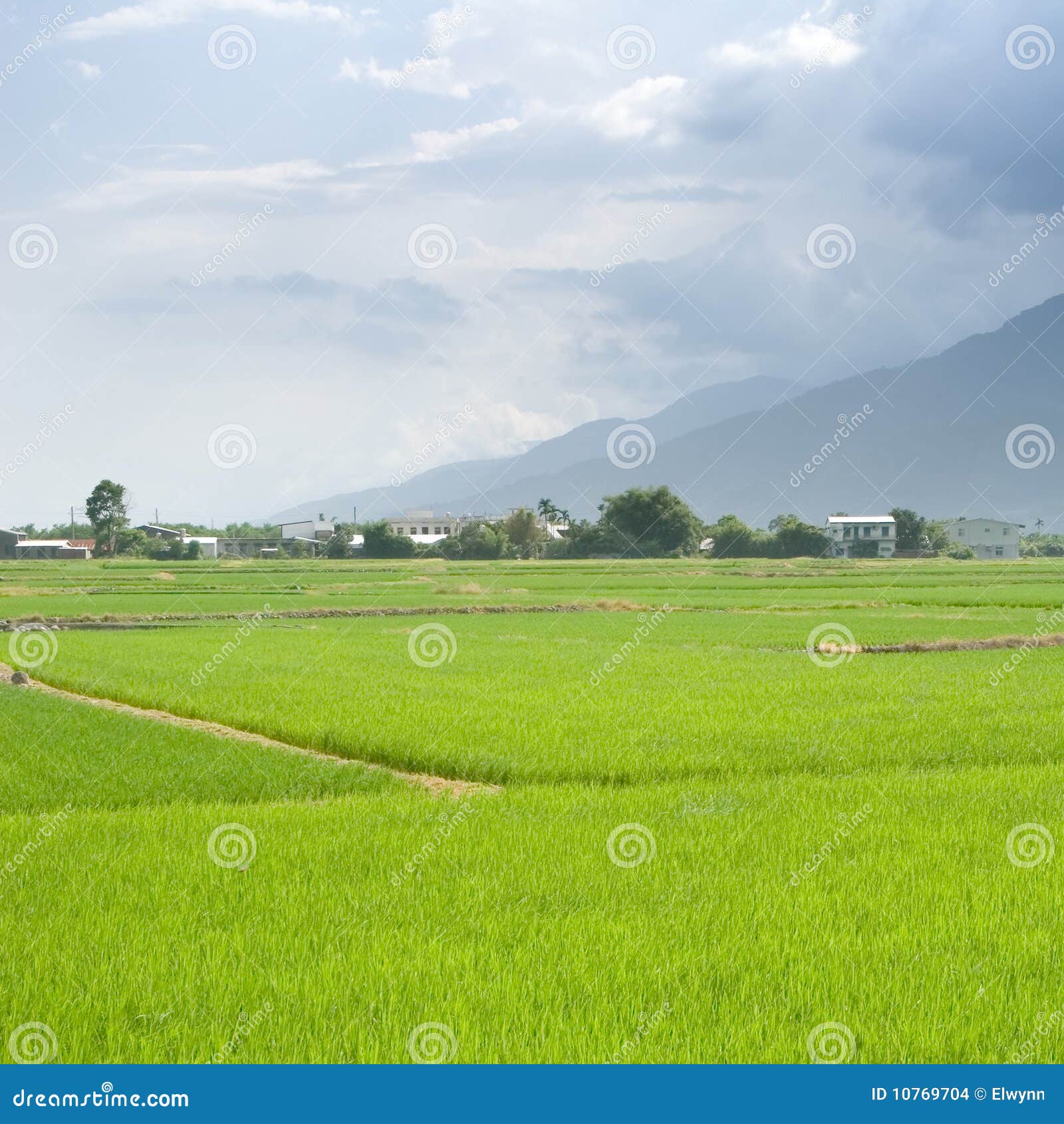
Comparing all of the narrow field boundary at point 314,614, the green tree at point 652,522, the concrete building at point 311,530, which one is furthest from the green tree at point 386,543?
the narrow field boundary at point 314,614

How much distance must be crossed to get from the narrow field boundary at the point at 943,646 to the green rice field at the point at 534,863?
524 cm

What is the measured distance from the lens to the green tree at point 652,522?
102m

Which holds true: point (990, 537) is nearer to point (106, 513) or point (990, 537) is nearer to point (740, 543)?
point (740, 543)

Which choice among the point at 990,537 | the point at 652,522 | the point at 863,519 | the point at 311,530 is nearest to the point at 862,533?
the point at 863,519

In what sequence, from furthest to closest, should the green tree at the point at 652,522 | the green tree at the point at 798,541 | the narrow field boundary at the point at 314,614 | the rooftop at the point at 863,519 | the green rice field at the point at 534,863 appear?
the rooftop at the point at 863,519
the green tree at the point at 652,522
the green tree at the point at 798,541
the narrow field boundary at the point at 314,614
the green rice field at the point at 534,863

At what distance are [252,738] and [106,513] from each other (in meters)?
101

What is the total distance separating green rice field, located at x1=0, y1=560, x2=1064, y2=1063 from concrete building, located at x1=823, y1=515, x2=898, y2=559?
9879 cm

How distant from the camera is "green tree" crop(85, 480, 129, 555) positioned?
10662 centimetres

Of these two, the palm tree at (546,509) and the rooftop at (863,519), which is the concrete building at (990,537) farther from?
the palm tree at (546,509)

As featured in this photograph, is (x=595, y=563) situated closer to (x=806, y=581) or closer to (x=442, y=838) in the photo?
(x=806, y=581)

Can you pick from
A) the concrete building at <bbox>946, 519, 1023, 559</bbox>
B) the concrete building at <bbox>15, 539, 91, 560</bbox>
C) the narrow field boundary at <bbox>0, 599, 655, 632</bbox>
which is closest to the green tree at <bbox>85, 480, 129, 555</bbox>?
the concrete building at <bbox>15, 539, 91, 560</bbox>

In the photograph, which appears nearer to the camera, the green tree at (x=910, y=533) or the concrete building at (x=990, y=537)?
the green tree at (x=910, y=533)

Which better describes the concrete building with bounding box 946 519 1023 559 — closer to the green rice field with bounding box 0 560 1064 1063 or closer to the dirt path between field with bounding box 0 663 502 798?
the green rice field with bounding box 0 560 1064 1063

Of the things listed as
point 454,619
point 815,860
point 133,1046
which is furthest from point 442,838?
point 454,619
